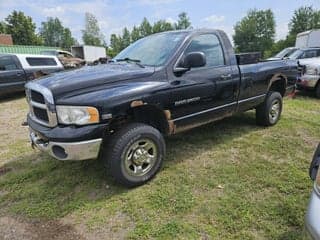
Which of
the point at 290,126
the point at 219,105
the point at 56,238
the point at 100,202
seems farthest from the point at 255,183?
the point at 290,126

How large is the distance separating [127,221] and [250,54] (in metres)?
3.68

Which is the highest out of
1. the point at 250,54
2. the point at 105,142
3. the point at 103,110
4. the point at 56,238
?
the point at 250,54

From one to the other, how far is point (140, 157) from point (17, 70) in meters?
8.62

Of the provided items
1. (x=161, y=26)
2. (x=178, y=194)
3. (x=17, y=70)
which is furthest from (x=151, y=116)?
(x=161, y=26)

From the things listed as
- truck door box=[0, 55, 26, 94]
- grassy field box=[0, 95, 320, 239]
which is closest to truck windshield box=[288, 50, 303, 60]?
grassy field box=[0, 95, 320, 239]

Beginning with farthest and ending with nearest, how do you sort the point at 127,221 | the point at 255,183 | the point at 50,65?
1. the point at 50,65
2. the point at 255,183
3. the point at 127,221

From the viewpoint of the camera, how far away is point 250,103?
509 cm

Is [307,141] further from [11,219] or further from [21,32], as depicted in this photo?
[21,32]

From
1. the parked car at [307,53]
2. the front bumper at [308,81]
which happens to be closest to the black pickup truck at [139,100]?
the front bumper at [308,81]

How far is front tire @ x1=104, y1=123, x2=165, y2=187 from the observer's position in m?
3.25

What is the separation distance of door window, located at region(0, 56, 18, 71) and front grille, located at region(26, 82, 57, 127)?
7404 mm

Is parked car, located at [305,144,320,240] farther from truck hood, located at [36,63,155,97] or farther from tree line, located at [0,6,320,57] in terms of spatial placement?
tree line, located at [0,6,320,57]

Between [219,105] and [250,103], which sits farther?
[250,103]

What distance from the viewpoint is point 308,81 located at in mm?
8930
